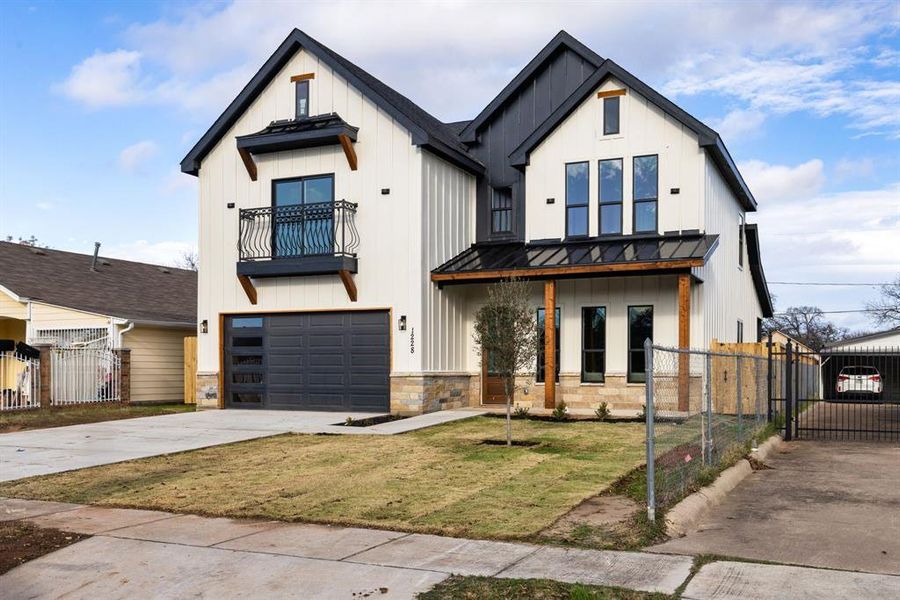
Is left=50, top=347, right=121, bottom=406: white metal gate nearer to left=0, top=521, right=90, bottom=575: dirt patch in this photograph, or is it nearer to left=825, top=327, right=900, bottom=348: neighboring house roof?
left=0, top=521, right=90, bottom=575: dirt patch

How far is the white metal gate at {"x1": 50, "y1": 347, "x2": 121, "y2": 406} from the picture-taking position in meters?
22.0

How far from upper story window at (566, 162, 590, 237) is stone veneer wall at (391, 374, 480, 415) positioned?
4.83m

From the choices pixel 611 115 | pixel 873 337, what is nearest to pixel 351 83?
pixel 611 115

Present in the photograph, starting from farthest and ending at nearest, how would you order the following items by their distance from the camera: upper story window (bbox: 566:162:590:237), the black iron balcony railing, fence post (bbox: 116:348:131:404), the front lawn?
1. fence post (bbox: 116:348:131:404)
2. upper story window (bbox: 566:162:590:237)
3. the black iron balcony railing
4. the front lawn

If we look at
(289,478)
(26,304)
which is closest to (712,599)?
(289,478)

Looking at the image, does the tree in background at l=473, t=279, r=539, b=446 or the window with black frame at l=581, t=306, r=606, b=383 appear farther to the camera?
the window with black frame at l=581, t=306, r=606, b=383

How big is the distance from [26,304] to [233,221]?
7.64 meters

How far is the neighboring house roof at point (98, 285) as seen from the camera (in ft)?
81.9

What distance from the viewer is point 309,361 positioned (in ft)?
69.0

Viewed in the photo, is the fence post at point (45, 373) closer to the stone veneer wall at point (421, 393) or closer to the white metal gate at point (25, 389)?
the white metal gate at point (25, 389)

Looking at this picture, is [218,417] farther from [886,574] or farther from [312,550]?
[886,574]

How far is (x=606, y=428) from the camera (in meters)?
16.3

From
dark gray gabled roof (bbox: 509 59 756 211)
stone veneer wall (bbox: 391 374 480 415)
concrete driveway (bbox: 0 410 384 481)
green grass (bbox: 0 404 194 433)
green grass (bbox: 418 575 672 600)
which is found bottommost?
green grass (bbox: 0 404 194 433)

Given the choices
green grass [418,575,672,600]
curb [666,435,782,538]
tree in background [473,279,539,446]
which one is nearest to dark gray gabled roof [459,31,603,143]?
tree in background [473,279,539,446]
